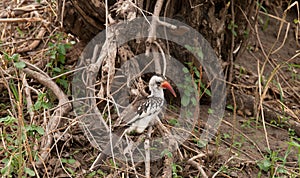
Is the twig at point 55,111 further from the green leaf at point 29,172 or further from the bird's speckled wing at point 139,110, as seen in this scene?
the bird's speckled wing at point 139,110

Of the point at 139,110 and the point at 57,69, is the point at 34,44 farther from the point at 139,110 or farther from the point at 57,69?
the point at 139,110

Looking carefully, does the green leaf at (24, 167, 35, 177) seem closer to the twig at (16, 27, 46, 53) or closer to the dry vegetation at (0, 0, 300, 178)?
the dry vegetation at (0, 0, 300, 178)

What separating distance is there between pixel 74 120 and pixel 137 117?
321mm

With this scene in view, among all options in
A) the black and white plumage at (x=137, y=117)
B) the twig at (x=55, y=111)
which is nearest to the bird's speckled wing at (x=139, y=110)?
the black and white plumage at (x=137, y=117)

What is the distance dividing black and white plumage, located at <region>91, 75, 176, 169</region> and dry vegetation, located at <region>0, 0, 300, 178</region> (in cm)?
13

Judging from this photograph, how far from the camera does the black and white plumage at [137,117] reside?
2.90 meters

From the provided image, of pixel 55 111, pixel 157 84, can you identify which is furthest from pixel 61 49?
pixel 157 84

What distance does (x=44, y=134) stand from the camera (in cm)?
308

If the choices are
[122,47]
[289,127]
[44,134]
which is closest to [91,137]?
[44,134]

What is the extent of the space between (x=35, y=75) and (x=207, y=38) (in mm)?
1005

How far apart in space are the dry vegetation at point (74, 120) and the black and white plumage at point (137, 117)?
0.13 meters

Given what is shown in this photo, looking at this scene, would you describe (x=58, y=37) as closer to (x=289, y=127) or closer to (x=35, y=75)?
(x=35, y=75)

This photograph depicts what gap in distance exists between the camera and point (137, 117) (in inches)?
114

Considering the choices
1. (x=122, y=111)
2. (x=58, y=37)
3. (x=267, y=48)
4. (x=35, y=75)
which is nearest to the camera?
(x=122, y=111)
